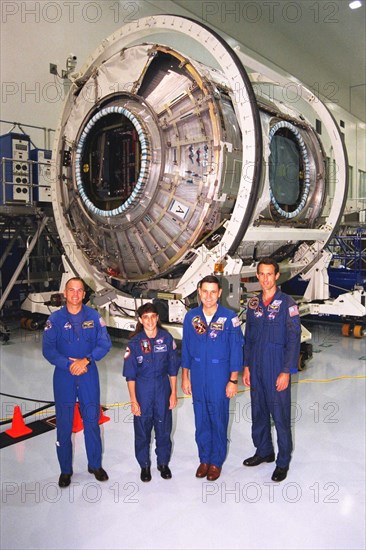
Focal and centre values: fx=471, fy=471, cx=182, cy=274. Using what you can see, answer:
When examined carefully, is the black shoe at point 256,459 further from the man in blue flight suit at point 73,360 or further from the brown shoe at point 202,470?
the man in blue flight suit at point 73,360

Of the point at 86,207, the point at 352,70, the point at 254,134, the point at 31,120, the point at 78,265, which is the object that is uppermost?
the point at 352,70

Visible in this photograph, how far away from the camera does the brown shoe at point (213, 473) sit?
124 inches

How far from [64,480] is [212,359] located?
4.08 feet

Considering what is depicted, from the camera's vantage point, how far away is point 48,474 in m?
3.23

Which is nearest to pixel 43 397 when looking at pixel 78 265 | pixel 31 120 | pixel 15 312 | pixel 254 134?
pixel 78 265

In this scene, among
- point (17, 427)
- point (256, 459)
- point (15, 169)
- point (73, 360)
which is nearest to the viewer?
point (73, 360)

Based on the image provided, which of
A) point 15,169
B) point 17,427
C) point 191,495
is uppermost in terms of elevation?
point 15,169

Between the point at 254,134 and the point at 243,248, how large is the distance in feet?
5.13

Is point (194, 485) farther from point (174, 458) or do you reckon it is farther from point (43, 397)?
point (43, 397)

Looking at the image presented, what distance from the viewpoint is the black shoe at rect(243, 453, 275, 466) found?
338 centimetres

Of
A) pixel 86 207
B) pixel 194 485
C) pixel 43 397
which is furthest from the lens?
pixel 86 207

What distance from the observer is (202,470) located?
321 cm

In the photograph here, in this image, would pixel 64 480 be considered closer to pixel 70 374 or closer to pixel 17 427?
pixel 70 374

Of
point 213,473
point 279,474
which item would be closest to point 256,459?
point 279,474
